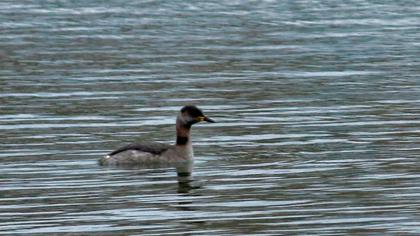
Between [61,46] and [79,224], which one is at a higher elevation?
[79,224]

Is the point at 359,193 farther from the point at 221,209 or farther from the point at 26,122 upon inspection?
the point at 26,122

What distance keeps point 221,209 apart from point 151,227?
53.3 inches

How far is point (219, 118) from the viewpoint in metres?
25.0

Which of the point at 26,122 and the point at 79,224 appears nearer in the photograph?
the point at 79,224

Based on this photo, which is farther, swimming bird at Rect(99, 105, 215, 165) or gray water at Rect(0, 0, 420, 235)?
swimming bird at Rect(99, 105, 215, 165)

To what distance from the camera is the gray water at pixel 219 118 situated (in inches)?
618

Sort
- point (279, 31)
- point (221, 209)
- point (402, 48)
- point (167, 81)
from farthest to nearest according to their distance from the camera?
point (279, 31) < point (402, 48) < point (167, 81) < point (221, 209)

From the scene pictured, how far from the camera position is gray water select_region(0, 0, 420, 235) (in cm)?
1570

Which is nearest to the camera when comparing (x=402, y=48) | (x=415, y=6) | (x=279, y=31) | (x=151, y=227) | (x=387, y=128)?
(x=151, y=227)

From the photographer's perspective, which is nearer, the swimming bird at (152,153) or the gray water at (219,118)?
the gray water at (219,118)

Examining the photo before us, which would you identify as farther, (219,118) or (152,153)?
(219,118)

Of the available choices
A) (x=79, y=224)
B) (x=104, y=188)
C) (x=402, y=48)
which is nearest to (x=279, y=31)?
(x=402, y=48)

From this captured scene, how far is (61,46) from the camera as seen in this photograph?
38062 millimetres

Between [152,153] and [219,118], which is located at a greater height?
[152,153]
